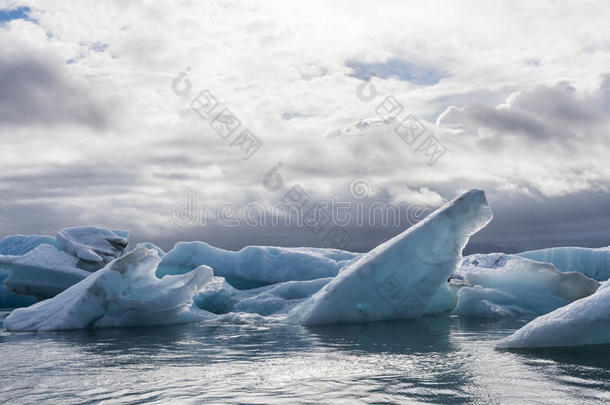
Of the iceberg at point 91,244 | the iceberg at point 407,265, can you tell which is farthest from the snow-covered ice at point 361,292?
the iceberg at point 91,244

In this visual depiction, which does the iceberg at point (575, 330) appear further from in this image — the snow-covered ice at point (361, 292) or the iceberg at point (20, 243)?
the iceberg at point (20, 243)

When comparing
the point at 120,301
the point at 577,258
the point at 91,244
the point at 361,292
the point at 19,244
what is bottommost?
the point at 120,301

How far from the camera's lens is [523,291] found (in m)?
12.3

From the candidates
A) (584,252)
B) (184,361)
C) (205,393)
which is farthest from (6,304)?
(584,252)

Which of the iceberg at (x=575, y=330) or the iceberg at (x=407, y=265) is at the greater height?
the iceberg at (x=407, y=265)

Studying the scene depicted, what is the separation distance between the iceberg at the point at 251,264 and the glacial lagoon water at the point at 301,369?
312 inches

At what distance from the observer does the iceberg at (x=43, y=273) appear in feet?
49.1

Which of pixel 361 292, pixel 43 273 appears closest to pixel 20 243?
pixel 43 273

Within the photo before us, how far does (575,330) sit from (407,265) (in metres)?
3.92

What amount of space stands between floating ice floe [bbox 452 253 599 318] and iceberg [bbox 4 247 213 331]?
5669 mm

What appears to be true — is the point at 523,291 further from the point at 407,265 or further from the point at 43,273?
the point at 43,273

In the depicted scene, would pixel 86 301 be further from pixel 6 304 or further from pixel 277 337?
pixel 6 304

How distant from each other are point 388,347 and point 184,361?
249 centimetres

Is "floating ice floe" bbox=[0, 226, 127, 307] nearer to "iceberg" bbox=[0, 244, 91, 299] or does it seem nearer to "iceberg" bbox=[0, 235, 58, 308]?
"iceberg" bbox=[0, 244, 91, 299]
